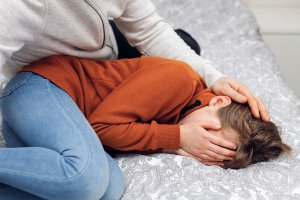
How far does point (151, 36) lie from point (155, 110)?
0.35m

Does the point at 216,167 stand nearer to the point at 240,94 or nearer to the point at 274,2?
the point at 240,94

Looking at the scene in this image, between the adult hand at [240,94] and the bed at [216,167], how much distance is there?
0.14 m

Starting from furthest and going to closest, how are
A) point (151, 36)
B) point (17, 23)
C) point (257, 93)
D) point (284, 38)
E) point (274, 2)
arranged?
point (274, 2) < point (284, 38) < point (257, 93) < point (151, 36) < point (17, 23)

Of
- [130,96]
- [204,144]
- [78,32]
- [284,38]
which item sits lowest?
[284,38]

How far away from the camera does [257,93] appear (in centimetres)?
146

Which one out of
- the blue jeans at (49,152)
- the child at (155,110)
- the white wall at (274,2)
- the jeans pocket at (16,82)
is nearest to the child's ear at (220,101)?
the child at (155,110)

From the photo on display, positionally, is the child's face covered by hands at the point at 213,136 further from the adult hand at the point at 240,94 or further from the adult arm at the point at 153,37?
the adult arm at the point at 153,37

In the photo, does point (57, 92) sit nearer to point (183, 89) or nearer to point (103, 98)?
point (103, 98)

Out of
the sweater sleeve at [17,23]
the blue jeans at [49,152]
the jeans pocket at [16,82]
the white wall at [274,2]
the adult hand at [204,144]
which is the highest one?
the sweater sleeve at [17,23]

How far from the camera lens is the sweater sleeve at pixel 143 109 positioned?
40.3 inches

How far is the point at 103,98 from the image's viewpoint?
1.10 m

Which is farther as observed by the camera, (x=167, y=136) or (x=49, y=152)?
(x=167, y=136)

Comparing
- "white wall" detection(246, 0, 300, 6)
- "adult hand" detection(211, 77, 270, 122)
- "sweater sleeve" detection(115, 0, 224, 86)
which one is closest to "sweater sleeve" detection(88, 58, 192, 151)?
"adult hand" detection(211, 77, 270, 122)

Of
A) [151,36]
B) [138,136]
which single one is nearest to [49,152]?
[138,136]
